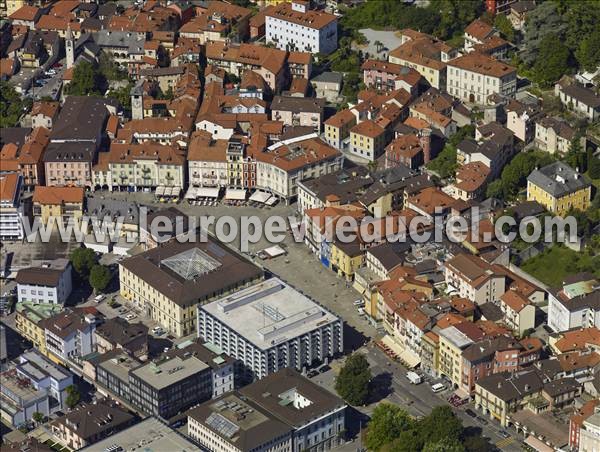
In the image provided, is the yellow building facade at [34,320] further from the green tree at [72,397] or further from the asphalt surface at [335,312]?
the green tree at [72,397]

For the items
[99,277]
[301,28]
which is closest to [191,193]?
[99,277]

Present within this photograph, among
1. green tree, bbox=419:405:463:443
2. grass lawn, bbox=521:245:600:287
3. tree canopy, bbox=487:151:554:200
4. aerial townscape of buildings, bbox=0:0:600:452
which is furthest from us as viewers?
tree canopy, bbox=487:151:554:200

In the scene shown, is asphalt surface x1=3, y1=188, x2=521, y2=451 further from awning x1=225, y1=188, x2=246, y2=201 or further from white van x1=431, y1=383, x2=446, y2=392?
awning x1=225, y1=188, x2=246, y2=201

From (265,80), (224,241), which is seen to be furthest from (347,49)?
(224,241)

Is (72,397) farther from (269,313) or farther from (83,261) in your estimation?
(83,261)

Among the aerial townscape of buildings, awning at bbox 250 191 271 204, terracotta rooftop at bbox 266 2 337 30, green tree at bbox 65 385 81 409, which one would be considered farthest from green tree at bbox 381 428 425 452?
terracotta rooftop at bbox 266 2 337 30
